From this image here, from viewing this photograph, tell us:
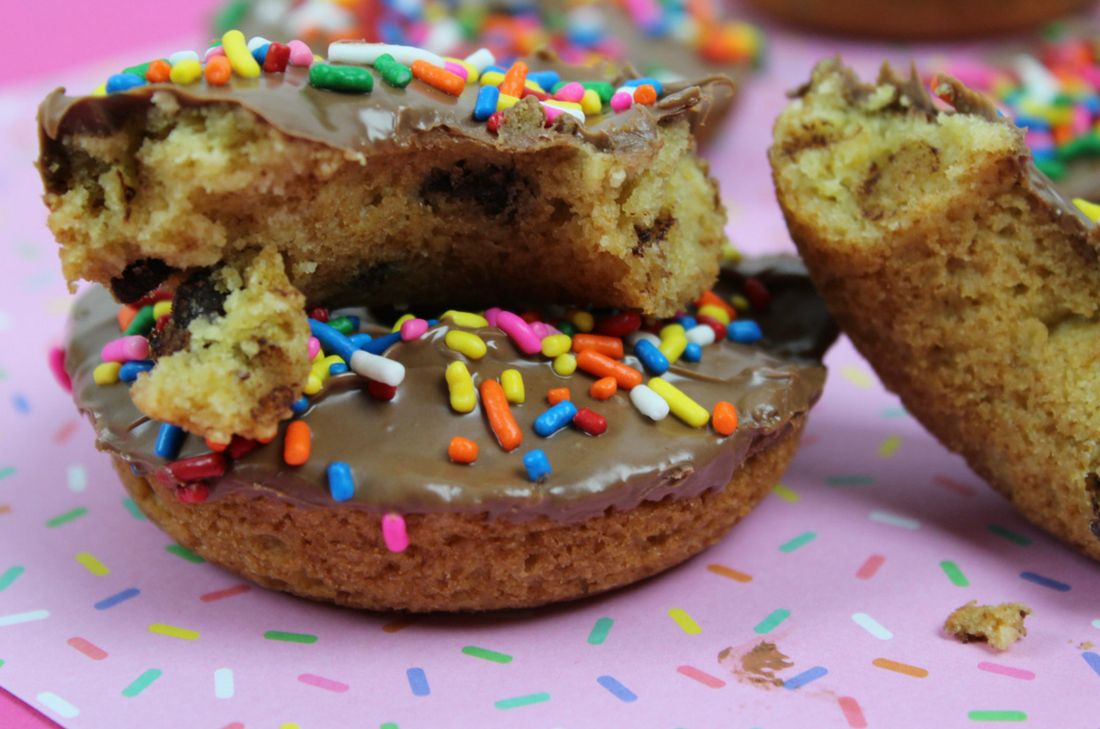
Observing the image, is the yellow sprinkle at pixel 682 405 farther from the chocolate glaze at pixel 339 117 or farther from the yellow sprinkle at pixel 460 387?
the chocolate glaze at pixel 339 117

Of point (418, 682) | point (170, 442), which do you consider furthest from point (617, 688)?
point (170, 442)

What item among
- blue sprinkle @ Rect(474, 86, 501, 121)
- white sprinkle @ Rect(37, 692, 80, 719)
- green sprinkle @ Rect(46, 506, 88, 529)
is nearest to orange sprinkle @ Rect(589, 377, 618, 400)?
blue sprinkle @ Rect(474, 86, 501, 121)

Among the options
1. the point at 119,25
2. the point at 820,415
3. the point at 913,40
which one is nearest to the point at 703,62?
the point at 913,40

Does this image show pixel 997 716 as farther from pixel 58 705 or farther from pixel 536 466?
pixel 58 705

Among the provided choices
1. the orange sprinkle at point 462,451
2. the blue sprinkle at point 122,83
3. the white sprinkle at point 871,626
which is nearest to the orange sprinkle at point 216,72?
the blue sprinkle at point 122,83

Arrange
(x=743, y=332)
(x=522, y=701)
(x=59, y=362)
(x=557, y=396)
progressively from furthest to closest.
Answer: (x=59, y=362) → (x=743, y=332) → (x=557, y=396) → (x=522, y=701)

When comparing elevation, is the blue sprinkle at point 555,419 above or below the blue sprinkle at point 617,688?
above

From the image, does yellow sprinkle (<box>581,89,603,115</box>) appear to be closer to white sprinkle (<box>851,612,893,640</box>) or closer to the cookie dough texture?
the cookie dough texture
